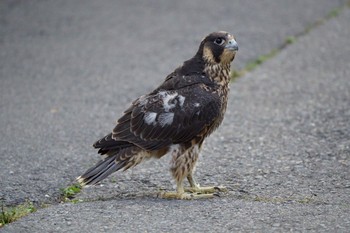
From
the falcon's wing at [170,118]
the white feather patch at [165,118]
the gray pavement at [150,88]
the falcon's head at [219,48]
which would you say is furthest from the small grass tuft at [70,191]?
the falcon's head at [219,48]

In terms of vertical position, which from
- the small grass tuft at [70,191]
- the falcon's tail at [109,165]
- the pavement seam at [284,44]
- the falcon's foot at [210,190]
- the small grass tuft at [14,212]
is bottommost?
the small grass tuft at [14,212]

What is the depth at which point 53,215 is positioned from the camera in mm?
5035

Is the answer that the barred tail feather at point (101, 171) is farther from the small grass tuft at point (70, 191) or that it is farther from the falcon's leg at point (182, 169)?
the falcon's leg at point (182, 169)

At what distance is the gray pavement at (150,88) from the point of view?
16.6ft

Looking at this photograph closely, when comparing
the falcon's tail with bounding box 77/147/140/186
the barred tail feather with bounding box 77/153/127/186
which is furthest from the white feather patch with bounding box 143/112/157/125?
the barred tail feather with bounding box 77/153/127/186

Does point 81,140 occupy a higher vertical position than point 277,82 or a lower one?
lower

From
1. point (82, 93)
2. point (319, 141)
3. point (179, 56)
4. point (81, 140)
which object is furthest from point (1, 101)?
point (319, 141)

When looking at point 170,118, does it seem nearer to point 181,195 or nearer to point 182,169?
point 182,169

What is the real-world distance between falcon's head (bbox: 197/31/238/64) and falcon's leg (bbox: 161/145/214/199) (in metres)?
0.82

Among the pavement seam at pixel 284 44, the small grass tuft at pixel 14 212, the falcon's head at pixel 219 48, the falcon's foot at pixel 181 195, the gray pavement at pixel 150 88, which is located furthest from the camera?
the pavement seam at pixel 284 44

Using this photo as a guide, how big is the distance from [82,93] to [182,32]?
2.90 meters

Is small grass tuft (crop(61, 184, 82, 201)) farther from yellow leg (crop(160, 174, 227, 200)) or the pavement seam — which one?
the pavement seam

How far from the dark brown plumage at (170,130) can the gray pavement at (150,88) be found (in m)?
0.27

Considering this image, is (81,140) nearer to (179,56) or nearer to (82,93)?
(82,93)
